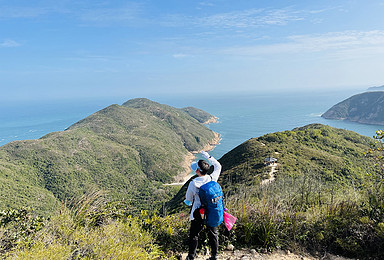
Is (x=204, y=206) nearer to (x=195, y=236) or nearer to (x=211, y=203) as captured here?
(x=211, y=203)

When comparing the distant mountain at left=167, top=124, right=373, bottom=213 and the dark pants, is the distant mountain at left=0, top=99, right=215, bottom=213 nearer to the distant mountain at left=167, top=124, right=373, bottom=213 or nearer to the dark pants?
the distant mountain at left=167, top=124, right=373, bottom=213

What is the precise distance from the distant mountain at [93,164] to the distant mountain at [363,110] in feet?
380

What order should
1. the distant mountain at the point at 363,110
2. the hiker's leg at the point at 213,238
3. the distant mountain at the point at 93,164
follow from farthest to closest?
the distant mountain at the point at 363,110 < the distant mountain at the point at 93,164 < the hiker's leg at the point at 213,238

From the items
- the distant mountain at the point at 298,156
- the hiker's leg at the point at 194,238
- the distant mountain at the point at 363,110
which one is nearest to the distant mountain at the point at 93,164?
the distant mountain at the point at 298,156

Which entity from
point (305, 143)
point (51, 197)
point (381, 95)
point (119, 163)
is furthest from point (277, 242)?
point (381, 95)

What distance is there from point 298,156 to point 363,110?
15133 centimetres

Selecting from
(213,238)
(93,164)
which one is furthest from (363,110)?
(213,238)

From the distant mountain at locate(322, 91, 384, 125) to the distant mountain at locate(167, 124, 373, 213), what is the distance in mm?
110569

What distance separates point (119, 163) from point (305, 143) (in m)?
62.7

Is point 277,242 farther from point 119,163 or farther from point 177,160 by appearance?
point 177,160

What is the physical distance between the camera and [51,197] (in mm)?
54125

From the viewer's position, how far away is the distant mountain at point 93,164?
179ft

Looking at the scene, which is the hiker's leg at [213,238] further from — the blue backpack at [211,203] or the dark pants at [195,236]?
the blue backpack at [211,203]

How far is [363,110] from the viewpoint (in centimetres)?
14812
